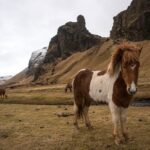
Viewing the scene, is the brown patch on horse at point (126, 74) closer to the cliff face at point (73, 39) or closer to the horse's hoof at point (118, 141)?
the horse's hoof at point (118, 141)

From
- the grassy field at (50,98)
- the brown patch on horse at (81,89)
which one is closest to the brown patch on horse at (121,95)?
the brown patch on horse at (81,89)

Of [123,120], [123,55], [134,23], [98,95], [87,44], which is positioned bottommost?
[123,120]

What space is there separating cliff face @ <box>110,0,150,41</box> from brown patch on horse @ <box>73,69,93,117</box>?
12574 centimetres

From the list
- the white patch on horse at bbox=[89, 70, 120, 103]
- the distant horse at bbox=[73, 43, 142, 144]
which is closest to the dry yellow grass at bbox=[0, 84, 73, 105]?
the distant horse at bbox=[73, 43, 142, 144]

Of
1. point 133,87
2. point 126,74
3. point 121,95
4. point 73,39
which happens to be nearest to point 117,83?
point 121,95

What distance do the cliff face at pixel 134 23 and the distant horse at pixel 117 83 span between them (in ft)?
416

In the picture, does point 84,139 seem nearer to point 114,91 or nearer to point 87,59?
point 114,91

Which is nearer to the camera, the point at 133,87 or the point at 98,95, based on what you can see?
the point at 133,87

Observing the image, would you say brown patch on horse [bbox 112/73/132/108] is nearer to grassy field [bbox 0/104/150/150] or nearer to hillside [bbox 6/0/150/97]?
grassy field [bbox 0/104/150/150]

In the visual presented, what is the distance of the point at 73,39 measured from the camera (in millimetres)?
184125

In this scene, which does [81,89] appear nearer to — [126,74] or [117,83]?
[117,83]

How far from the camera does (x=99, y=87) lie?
46.4 feet

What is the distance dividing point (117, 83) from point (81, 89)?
326 centimetres

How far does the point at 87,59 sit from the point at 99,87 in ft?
441
